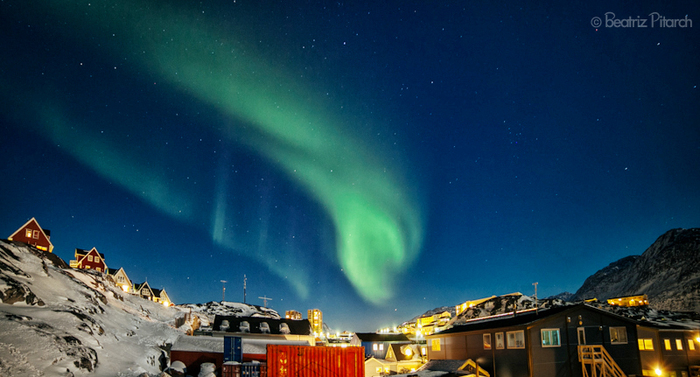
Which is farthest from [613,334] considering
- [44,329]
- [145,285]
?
[145,285]

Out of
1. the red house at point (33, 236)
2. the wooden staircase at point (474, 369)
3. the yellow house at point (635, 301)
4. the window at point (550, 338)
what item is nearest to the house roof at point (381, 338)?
the wooden staircase at point (474, 369)


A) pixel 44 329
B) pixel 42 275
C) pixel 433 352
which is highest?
pixel 42 275

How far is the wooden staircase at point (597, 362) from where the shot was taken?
32375 millimetres

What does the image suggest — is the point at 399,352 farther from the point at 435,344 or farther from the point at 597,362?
the point at 597,362

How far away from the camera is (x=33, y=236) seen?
65.8 metres

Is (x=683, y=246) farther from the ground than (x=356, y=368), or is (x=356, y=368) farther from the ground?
(x=683, y=246)

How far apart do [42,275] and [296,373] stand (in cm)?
2595

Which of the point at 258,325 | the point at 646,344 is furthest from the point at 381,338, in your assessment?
the point at 646,344

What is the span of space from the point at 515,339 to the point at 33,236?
3039 inches

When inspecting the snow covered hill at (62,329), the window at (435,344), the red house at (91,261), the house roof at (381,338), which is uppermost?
the red house at (91,261)

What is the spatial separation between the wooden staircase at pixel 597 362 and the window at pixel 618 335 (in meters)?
1.97

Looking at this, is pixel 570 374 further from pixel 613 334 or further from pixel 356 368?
pixel 356 368

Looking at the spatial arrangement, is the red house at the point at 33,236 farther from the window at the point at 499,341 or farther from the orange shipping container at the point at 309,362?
the window at the point at 499,341

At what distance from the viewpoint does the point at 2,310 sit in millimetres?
24281
